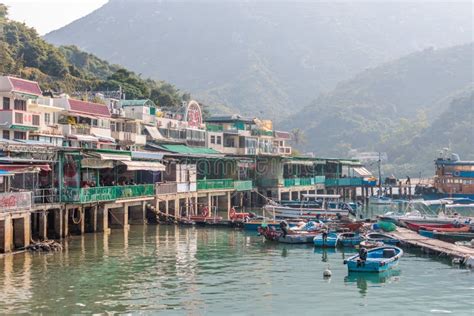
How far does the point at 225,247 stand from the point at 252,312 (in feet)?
69.7

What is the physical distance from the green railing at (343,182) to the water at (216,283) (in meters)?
60.6

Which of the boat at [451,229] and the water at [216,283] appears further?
the boat at [451,229]

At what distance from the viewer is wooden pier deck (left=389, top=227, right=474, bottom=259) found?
155ft

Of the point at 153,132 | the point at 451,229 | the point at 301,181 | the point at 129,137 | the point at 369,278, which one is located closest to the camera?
the point at 369,278

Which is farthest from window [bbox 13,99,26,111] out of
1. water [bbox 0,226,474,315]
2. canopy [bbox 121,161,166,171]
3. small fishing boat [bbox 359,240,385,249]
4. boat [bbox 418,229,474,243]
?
boat [bbox 418,229,474,243]

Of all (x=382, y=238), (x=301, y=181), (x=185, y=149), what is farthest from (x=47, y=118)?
(x=301, y=181)

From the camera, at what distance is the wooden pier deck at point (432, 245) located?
47.1 meters

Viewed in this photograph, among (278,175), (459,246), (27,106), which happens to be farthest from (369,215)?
(27,106)

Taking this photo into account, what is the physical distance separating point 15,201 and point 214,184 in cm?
3750

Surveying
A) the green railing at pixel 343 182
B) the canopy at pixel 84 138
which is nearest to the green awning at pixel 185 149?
the canopy at pixel 84 138

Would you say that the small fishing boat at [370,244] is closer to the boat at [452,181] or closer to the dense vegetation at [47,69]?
the boat at [452,181]

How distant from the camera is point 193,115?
98.2m

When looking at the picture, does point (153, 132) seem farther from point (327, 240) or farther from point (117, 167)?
point (327, 240)

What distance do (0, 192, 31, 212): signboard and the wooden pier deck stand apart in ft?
91.6
